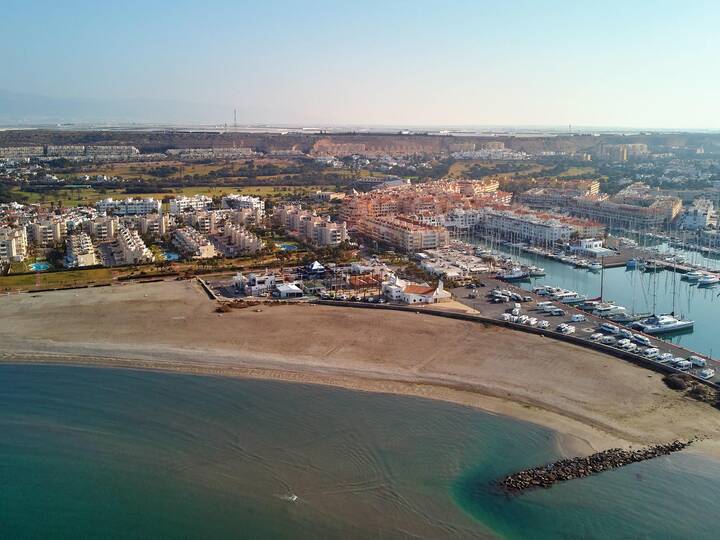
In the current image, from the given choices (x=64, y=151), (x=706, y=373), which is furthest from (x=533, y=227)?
(x=64, y=151)

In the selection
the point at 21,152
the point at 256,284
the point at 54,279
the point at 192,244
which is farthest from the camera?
the point at 21,152

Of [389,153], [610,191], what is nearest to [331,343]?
[610,191]

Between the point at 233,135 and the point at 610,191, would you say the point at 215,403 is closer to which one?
the point at 610,191

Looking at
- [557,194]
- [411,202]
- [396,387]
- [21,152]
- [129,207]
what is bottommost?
[396,387]

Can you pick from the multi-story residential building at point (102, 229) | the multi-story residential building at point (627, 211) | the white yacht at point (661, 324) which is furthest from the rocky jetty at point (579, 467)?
the multi-story residential building at point (627, 211)

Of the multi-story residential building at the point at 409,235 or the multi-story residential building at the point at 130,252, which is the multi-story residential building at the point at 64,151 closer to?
the multi-story residential building at the point at 130,252

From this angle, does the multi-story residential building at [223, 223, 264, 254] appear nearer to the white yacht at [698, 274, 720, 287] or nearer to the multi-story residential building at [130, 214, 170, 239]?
the multi-story residential building at [130, 214, 170, 239]

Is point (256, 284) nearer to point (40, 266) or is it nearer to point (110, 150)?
point (40, 266)
